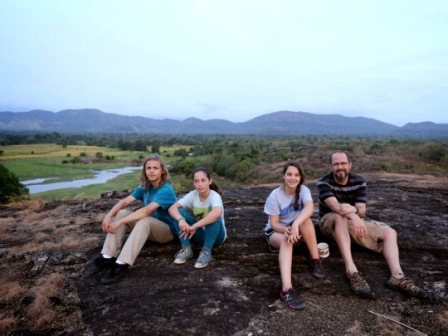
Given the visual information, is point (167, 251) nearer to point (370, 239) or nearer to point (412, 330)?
point (370, 239)

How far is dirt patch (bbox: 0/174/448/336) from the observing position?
3125 millimetres

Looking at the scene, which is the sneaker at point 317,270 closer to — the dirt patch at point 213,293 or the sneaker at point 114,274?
the dirt patch at point 213,293

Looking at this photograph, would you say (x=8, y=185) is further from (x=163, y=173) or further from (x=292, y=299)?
(x=292, y=299)

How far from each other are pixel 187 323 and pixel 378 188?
8.36 meters

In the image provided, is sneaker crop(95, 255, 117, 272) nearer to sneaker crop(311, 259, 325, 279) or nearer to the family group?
the family group

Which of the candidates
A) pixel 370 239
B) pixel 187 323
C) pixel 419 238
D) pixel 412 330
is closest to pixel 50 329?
pixel 187 323

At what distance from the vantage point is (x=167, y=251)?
4734mm

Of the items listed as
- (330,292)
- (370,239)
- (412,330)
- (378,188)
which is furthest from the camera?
(378,188)

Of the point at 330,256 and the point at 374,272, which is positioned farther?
the point at 330,256

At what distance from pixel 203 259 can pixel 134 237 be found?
2.86 ft

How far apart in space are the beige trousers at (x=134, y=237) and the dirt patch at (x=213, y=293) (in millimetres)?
277

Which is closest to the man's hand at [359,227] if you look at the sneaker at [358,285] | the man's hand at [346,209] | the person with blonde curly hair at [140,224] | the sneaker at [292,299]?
the man's hand at [346,209]

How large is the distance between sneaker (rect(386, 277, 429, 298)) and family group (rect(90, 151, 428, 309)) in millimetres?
10

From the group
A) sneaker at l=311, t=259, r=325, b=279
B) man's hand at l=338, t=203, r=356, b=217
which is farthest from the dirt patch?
man's hand at l=338, t=203, r=356, b=217
